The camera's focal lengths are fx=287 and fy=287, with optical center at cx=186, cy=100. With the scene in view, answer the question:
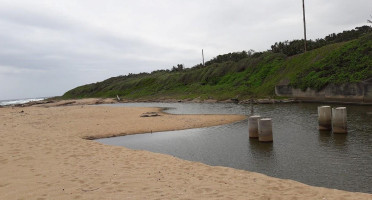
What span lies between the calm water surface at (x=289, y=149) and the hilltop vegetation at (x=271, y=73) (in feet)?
61.3

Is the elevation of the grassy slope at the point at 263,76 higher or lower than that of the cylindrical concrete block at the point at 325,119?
higher

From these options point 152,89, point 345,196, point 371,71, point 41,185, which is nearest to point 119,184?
point 41,185

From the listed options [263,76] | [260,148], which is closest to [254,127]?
[260,148]

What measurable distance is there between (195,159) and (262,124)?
17.7 ft

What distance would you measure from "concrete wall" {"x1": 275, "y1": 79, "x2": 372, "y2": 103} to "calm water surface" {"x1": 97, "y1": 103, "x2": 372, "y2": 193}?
10023 mm

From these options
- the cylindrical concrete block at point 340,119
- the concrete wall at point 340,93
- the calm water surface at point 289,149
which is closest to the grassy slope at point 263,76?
the concrete wall at point 340,93

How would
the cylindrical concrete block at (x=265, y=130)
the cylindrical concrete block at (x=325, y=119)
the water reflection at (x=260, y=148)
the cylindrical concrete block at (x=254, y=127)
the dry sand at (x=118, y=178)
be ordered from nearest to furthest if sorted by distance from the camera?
the dry sand at (x=118, y=178), the water reflection at (x=260, y=148), the cylindrical concrete block at (x=265, y=130), the cylindrical concrete block at (x=254, y=127), the cylindrical concrete block at (x=325, y=119)

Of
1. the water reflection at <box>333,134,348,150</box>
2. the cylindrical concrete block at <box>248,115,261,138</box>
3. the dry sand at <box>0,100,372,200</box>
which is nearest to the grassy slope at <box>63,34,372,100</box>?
the water reflection at <box>333,134,348,150</box>

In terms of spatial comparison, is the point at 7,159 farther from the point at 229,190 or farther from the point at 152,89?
the point at 152,89

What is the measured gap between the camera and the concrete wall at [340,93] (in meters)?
32.4

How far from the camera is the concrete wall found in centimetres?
3238

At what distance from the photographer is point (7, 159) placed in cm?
1167

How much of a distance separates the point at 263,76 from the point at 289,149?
45.4 metres

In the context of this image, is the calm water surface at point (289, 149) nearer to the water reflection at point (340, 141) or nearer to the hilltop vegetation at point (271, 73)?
the water reflection at point (340, 141)
